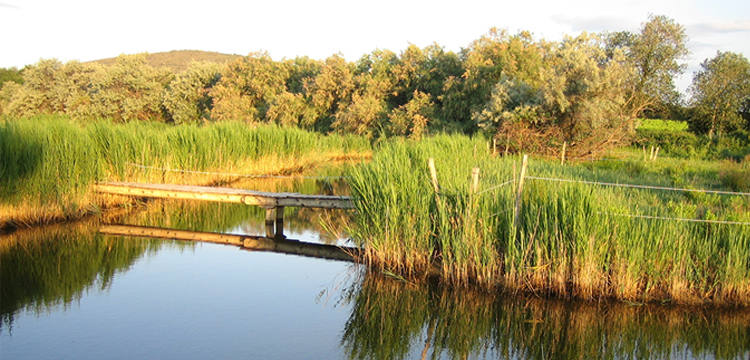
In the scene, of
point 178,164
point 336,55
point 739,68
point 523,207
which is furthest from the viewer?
point 739,68

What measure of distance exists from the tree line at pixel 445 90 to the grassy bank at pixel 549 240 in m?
10.9

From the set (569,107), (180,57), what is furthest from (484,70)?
(180,57)

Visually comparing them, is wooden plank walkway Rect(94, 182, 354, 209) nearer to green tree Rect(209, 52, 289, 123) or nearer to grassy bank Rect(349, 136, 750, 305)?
grassy bank Rect(349, 136, 750, 305)

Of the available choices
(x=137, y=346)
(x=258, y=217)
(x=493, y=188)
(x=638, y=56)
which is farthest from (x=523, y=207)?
(x=638, y=56)

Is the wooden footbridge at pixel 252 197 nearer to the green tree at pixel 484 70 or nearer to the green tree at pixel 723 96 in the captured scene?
the green tree at pixel 484 70

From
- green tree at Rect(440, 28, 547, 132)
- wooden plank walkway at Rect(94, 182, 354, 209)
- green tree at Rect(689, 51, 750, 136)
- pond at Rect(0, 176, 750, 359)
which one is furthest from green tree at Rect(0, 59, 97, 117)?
green tree at Rect(689, 51, 750, 136)

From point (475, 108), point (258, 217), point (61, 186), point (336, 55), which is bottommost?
point (258, 217)

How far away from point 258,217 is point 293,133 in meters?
7.44

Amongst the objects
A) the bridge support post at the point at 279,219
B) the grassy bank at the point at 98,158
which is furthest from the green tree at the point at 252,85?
the bridge support post at the point at 279,219

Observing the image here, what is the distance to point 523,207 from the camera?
7148 mm

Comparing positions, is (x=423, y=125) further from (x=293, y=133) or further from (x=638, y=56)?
(x=638, y=56)

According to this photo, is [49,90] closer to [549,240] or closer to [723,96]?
[549,240]

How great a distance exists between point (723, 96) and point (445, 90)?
1707cm

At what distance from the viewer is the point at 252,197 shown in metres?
10.5
